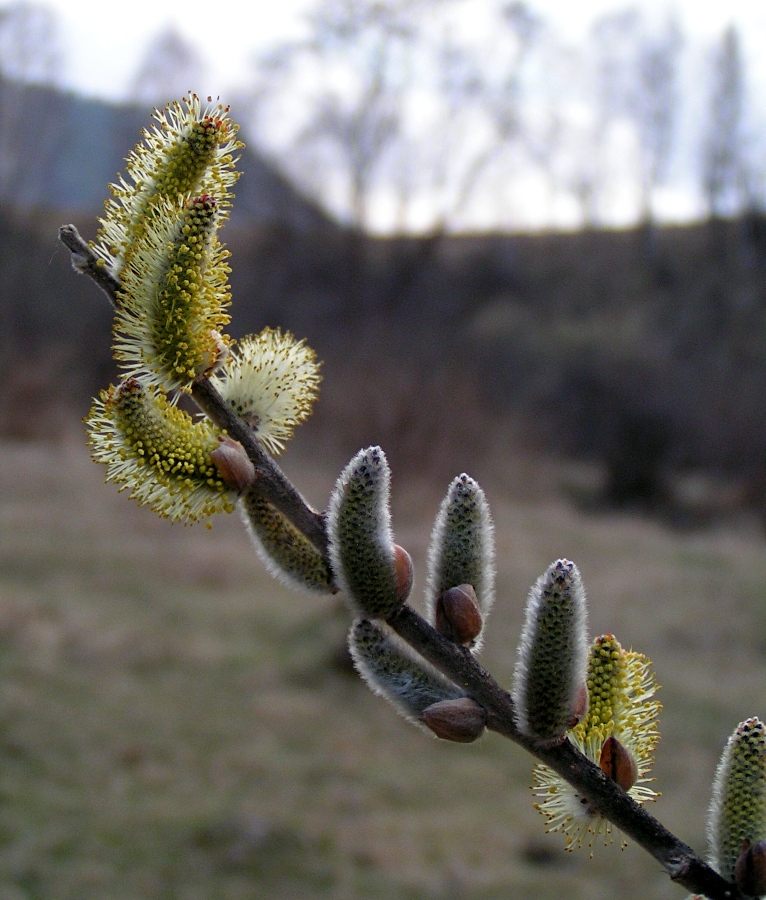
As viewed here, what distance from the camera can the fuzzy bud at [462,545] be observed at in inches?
32.0

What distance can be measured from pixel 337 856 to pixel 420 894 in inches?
23.0

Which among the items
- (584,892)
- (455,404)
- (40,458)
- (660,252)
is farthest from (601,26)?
(584,892)

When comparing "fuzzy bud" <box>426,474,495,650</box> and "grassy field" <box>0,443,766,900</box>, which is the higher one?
"fuzzy bud" <box>426,474,495,650</box>

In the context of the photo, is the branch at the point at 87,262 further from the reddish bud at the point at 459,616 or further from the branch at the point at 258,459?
the reddish bud at the point at 459,616

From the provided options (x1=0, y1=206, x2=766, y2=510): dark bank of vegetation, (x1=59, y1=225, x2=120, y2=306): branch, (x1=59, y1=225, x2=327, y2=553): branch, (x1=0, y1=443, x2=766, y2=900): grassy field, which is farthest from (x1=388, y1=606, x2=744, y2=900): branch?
(x1=0, y1=206, x2=766, y2=510): dark bank of vegetation

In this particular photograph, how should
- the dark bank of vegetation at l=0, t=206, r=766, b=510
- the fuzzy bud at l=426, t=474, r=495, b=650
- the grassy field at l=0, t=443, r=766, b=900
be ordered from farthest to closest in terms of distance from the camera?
the dark bank of vegetation at l=0, t=206, r=766, b=510 < the grassy field at l=0, t=443, r=766, b=900 < the fuzzy bud at l=426, t=474, r=495, b=650

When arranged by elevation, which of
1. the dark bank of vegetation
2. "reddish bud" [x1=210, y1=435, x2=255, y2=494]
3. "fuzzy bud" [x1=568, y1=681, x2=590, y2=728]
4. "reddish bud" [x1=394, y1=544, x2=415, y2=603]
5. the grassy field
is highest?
"reddish bud" [x1=210, y1=435, x2=255, y2=494]

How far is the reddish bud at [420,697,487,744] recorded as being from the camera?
0.72 m

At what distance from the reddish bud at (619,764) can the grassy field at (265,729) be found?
14.1 ft

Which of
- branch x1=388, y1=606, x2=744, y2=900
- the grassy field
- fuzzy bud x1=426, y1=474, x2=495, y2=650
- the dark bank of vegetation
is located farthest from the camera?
the dark bank of vegetation

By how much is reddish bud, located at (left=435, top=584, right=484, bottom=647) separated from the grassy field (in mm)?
4311

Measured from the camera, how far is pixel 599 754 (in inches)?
31.0

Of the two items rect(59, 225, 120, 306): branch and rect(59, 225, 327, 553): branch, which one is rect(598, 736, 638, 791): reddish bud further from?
rect(59, 225, 120, 306): branch

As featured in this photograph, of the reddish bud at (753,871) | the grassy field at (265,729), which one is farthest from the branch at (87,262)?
the grassy field at (265,729)
